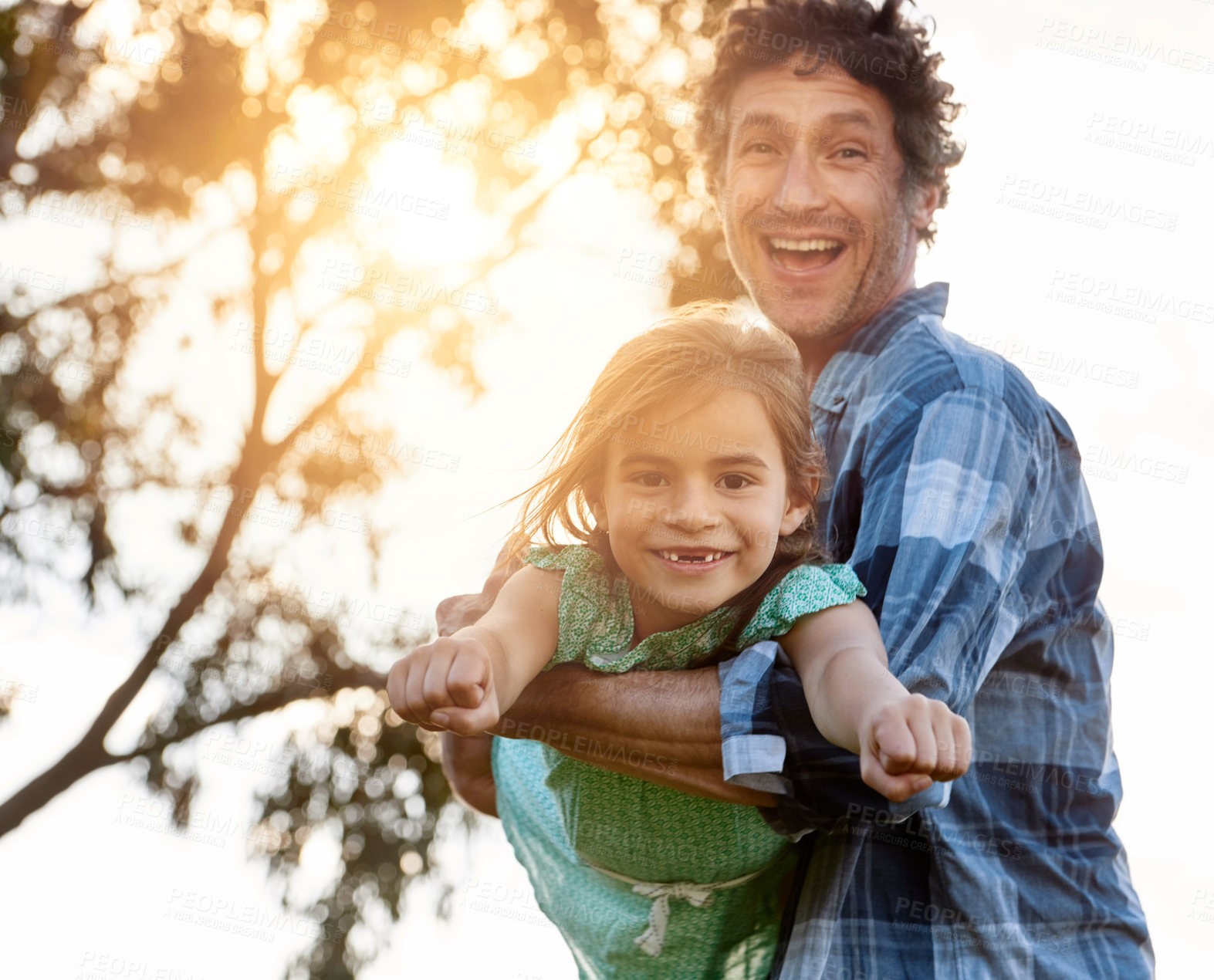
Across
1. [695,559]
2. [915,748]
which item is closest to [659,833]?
[695,559]

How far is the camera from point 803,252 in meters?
3.03

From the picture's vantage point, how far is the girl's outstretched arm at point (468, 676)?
5.57ft

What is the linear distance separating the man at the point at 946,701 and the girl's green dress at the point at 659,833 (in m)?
0.06

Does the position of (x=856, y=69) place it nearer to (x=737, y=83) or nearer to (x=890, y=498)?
(x=737, y=83)

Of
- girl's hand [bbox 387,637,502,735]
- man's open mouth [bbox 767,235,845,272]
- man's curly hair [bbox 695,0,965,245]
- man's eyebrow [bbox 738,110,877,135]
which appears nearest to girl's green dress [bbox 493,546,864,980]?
girl's hand [bbox 387,637,502,735]

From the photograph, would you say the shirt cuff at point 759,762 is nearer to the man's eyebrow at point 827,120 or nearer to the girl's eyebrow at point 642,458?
the girl's eyebrow at point 642,458

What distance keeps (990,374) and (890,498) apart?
0.33m

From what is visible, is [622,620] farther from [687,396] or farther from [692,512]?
[687,396]

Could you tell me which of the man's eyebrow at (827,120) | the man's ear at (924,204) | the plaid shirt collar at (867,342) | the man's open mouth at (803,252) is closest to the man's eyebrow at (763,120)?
the man's eyebrow at (827,120)

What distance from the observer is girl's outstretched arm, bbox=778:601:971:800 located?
1.47 metres

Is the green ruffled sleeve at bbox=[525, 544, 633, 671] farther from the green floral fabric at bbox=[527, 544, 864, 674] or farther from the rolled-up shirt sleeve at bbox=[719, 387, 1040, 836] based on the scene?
the rolled-up shirt sleeve at bbox=[719, 387, 1040, 836]

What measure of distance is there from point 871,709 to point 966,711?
0.51 m

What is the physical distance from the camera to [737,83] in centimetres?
324

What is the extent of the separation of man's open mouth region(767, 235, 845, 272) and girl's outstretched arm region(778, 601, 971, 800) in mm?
1333
